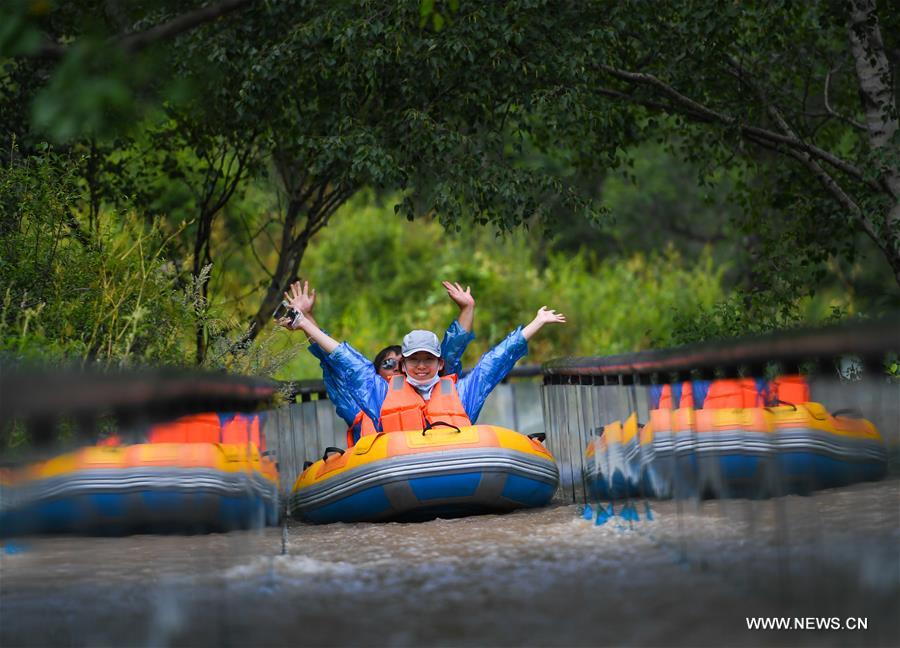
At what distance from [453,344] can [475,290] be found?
11.7m

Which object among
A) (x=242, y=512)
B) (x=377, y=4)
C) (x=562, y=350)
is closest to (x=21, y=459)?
(x=242, y=512)

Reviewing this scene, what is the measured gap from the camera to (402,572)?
522cm

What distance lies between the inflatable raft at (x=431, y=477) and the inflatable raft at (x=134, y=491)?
11.9 ft

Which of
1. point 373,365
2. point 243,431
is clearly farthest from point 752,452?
point 373,365

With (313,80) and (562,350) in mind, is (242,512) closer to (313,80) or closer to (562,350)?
(313,80)

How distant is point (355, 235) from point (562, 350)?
15.9 feet

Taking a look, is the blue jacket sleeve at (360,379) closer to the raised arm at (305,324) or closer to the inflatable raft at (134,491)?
the raised arm at (305,324)

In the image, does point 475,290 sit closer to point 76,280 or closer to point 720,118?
point 720,118

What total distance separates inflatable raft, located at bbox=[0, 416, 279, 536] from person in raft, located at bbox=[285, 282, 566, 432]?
460 cm

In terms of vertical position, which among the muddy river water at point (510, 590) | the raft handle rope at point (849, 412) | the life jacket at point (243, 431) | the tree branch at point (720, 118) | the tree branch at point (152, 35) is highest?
the tree branch at point (720, 118)

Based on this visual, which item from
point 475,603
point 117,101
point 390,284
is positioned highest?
point 390,284

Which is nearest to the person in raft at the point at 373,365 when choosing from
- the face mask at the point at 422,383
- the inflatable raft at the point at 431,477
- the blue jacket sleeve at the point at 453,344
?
the blue jacket sleeve at the point at 453,344

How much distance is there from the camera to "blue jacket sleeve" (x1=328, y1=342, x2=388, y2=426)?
9.75 m

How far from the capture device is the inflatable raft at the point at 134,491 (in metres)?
3.31
